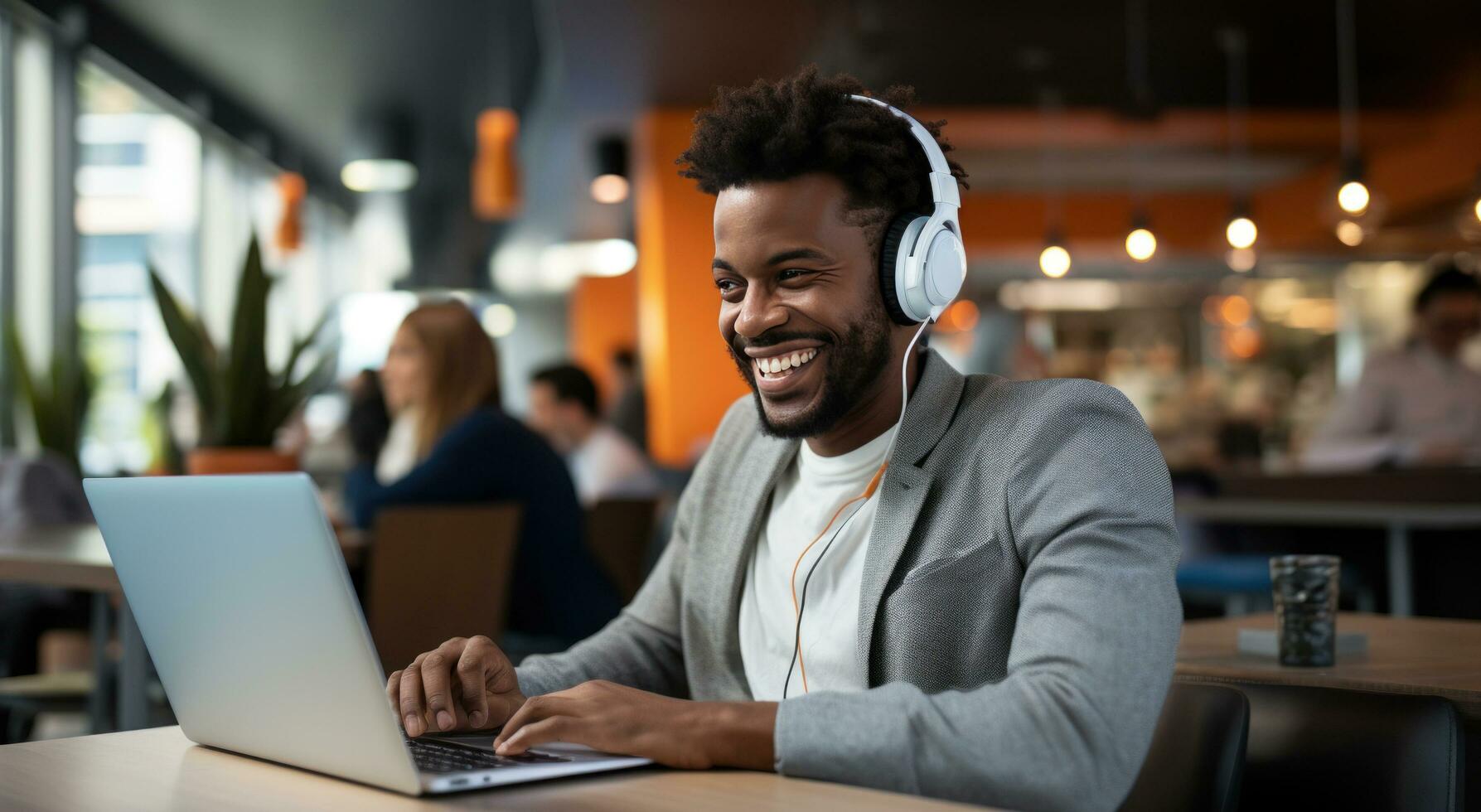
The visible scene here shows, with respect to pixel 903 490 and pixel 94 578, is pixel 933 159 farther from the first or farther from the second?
pixel 94 578

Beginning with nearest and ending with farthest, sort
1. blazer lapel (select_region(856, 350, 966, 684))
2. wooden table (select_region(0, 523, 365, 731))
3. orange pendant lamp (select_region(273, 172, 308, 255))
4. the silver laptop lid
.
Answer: the silver laptop lid, blazer lapel (select_region(856, 350, 966, 684)), wooden table (select_region(0, 523, 365, 731)), orange pendant lamp (select_region(273, 172, 308, 255))

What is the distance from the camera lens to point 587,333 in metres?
16.0

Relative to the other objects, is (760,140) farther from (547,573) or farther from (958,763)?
(547,573)

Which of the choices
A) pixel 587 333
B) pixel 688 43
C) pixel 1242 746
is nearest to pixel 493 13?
pixel 688 43

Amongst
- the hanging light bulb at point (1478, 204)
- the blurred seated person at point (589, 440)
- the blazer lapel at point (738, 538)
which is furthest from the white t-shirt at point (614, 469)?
the blazer lapel at point (738, 538)

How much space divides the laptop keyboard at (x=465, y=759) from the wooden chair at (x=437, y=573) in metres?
1.69

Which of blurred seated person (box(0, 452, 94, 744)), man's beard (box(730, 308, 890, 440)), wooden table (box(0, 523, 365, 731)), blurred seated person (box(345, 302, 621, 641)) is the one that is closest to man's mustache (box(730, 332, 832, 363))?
man's beard (box(730, 308, 890, 440))

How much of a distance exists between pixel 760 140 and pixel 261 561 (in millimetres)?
629

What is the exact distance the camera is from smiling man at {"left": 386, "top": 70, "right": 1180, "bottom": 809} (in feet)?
3.19

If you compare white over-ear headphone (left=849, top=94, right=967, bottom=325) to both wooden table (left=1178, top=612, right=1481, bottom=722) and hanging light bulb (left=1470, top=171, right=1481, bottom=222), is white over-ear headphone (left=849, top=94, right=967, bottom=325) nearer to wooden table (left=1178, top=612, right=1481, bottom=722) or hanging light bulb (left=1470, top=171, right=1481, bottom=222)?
wooden table (left=1178, top=612, right=1481, bottom=722)

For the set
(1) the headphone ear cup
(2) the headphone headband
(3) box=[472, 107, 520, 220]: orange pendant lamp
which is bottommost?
(1) the headphone ear cup

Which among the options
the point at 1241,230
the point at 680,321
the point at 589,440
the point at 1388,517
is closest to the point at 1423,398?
the point at 1388,517

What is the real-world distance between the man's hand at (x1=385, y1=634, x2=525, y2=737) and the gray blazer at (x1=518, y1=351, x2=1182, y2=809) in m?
0.09

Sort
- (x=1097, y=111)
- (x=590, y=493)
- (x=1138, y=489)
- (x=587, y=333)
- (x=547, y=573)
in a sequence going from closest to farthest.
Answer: (x=1138, y=489), (x=547, y=573), (x=590, y=493), (x=1097, y=111), (x=587, y=333)
